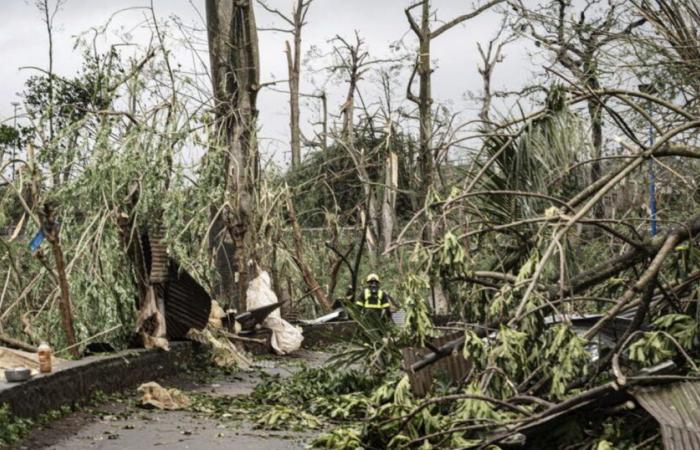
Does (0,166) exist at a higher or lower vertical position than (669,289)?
higher

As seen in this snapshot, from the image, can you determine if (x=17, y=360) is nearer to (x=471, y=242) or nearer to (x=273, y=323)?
(x=471, y=242)

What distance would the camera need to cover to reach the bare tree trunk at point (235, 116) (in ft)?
66.9

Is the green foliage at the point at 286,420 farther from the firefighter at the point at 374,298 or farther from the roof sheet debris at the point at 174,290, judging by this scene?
the firefighter at the point at 374,298

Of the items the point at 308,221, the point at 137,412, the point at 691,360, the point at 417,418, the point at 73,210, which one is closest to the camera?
the point at 691,360

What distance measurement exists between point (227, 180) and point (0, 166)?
797cm

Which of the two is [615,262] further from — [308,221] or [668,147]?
[308,221]

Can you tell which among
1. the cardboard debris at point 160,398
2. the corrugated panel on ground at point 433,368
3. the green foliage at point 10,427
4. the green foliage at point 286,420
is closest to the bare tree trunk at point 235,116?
the cardboard debris at point 160,398

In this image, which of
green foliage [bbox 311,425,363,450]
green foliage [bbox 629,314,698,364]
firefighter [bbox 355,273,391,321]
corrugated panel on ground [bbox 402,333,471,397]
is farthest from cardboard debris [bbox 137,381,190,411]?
green foliage [bbox 629,314,698,364]

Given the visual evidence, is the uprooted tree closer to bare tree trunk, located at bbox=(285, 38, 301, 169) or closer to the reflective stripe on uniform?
the reflective stripe on uniform

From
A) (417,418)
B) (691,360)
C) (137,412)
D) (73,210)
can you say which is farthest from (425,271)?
(73,210)

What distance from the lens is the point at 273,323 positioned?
21.1 metres

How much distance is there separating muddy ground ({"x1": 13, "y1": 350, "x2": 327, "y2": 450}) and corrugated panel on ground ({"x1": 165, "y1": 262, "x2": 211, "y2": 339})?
2845 millimetres

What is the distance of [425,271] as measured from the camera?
9.78 metres

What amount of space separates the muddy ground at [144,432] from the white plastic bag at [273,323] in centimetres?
755
